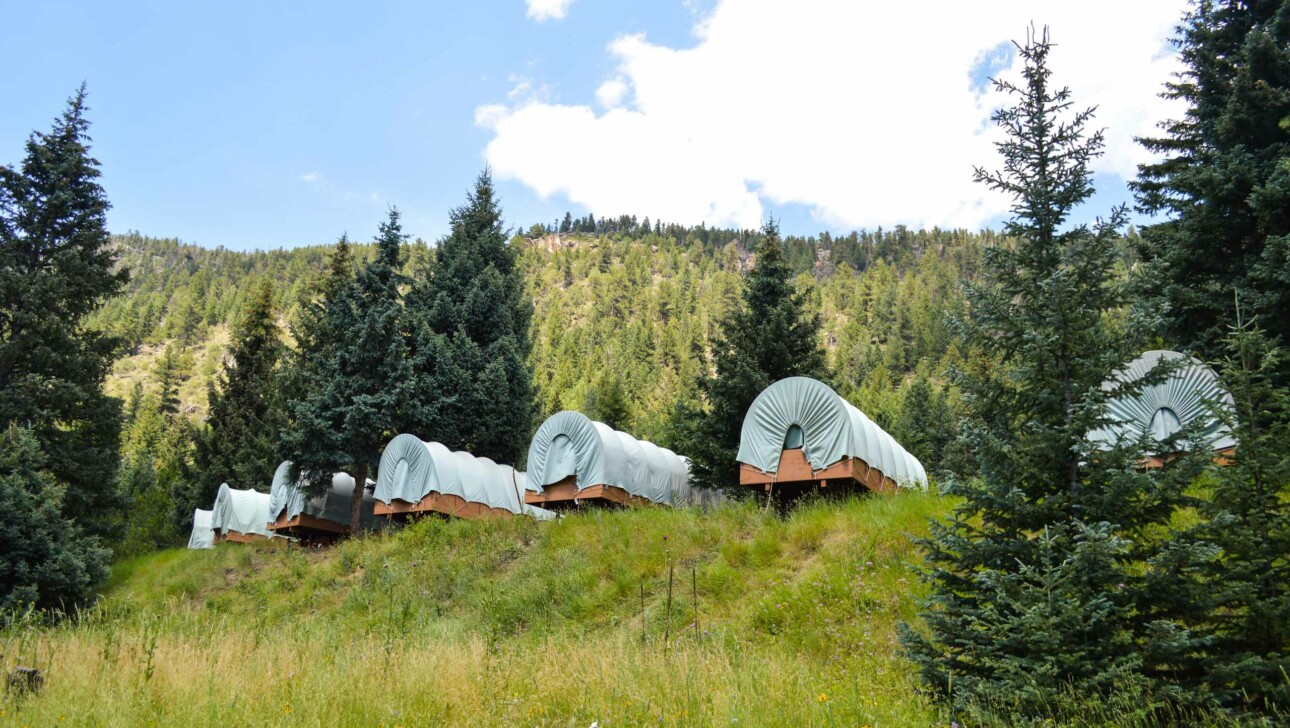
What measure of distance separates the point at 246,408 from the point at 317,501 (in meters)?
11.2

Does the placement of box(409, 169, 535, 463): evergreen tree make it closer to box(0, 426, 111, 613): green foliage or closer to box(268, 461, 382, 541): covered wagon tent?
box(268, 461, 382, 541): covered wagon tent

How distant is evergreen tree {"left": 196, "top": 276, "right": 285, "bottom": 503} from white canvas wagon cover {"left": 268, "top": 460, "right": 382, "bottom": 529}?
649 centimetres

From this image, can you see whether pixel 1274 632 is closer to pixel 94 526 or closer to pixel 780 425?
pixel 780 425

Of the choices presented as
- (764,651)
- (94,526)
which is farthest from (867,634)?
(94,526)

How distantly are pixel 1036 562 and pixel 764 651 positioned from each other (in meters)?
3.84

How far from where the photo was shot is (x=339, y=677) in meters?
6.19

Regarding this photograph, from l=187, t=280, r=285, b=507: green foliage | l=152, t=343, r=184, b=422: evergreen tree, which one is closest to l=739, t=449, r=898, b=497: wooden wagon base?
l=187, t=280, r=285, b=507: green foliage

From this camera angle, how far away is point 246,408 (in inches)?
1280

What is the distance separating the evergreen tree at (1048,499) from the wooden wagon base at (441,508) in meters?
15.9

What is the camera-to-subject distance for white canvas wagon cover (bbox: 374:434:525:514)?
2070 cm

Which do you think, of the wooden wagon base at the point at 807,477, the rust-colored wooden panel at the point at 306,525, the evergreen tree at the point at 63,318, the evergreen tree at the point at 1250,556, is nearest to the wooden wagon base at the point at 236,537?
the rust-colored wooden panel at the point at 306,525

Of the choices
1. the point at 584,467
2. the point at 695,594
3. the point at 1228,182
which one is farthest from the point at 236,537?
the point at 1228,182

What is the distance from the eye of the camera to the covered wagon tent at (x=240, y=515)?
2781 centimetres

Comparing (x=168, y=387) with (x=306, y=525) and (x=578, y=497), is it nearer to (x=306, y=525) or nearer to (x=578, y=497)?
(x=306, y=525)
